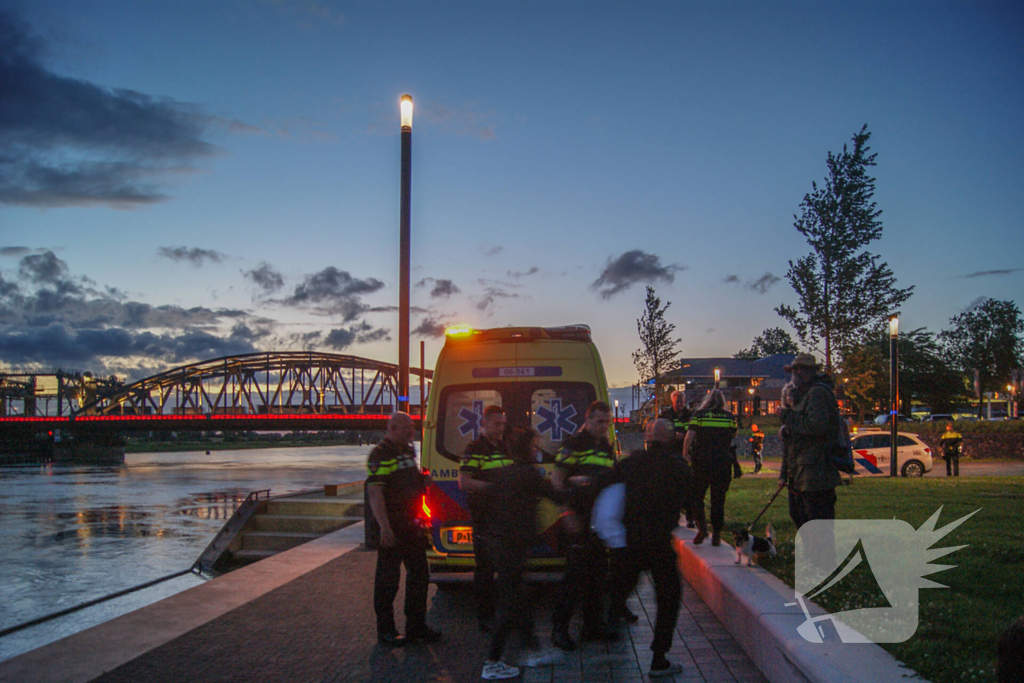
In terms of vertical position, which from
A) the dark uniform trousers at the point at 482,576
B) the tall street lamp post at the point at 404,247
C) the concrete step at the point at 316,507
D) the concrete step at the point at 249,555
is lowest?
the concrete step at the point at 249,555

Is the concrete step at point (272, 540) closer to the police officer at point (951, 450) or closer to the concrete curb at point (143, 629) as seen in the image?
the concrete curb at point (143, 629)

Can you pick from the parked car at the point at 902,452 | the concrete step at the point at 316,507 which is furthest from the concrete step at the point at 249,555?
the parked car at the point at 902,452

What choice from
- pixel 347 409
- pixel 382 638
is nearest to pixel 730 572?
pixel 382 638

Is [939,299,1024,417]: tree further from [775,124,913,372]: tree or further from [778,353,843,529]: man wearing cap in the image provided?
[778,353,843,529]: man wearing cap

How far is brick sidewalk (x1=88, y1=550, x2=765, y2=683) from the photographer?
16.4 ft

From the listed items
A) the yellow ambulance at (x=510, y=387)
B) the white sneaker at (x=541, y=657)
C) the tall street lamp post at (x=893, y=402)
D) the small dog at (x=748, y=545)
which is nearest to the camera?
the white sneaker at (x=541, y=657)

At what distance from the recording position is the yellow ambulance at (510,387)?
22.8 ft

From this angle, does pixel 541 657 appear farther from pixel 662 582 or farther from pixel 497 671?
pixel 662 582

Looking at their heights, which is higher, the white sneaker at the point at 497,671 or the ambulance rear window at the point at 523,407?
the ambulance rear window at the point at 523,407

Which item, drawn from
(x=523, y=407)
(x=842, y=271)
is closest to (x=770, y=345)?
(x=842, y=271)

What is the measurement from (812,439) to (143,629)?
587 centimetres

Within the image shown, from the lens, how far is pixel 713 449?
25.7 feet

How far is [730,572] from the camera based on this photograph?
6379mm

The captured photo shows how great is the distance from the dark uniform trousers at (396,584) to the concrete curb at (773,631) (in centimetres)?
244
